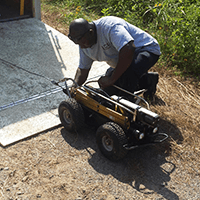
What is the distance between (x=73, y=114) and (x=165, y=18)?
3758mm

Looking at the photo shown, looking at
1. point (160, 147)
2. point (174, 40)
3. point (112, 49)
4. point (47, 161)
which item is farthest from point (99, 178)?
point (174, 40)

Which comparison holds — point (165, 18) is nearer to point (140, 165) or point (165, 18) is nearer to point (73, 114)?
point (73, 114)

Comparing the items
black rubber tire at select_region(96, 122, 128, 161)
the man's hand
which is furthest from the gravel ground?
the man's hand

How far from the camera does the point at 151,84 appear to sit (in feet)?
14.2

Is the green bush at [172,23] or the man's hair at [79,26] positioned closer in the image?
the man's hair at [79,26]

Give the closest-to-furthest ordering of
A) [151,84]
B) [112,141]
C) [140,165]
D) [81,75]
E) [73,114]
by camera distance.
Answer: [112,141]
[140,165]
[73,114]
[81,75]
[151,84]

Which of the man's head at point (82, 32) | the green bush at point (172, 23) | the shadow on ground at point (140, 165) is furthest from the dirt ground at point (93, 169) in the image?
the green bush at point (172, 23)

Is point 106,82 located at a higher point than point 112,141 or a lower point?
higher

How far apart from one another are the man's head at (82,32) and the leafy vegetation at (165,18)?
8.02 ft

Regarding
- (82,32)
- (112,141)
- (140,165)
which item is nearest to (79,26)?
(82,32)

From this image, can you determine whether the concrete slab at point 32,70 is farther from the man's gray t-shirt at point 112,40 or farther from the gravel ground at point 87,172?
the man's gray t-shirt at point 112,40

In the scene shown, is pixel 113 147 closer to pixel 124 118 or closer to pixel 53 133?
pixel 124 118

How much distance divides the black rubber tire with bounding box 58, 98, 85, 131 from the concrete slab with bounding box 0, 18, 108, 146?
0.33m

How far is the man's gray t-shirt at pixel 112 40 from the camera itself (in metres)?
3.33
